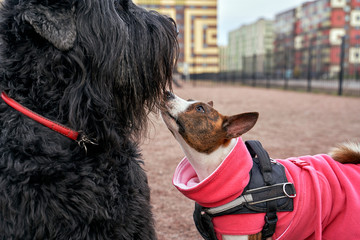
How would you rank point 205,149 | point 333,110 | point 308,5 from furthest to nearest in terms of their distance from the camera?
point 308,5
point 333,110
point 205,149

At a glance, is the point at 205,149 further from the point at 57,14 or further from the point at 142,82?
the point at 57,14

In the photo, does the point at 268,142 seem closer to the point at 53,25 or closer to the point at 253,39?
the point at 53,25

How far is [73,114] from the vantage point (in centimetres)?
159

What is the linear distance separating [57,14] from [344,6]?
3358 inches

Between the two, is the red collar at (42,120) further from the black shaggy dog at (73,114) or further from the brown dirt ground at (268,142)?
the brown dirt ground at (268,142)

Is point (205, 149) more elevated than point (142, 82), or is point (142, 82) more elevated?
point (142, 82)

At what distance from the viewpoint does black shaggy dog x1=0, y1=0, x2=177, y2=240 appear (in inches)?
58.4

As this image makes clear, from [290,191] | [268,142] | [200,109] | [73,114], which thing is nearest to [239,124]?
[200,109]

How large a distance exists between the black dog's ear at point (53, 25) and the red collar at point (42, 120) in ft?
1.06

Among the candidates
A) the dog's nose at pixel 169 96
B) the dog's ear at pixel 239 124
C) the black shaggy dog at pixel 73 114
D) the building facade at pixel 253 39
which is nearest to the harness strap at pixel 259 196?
the dog's ear at pixel 239 124

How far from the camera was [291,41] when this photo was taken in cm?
8725

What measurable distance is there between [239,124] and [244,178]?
452 mm

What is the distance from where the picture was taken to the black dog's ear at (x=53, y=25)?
1.47 m

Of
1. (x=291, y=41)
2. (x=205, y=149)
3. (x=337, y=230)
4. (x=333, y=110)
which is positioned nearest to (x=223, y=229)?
(x=205, y=149)
